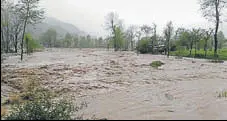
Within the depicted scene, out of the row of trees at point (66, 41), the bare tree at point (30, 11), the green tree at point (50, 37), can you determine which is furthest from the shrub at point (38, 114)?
the green tree at point (50, 37)

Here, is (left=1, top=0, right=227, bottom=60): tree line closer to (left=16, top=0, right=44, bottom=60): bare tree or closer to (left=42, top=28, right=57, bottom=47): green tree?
(left=16, top=0, right=44, bottom=60): bare tree

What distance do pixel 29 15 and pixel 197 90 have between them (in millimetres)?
29170

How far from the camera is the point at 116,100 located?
11.9 metres

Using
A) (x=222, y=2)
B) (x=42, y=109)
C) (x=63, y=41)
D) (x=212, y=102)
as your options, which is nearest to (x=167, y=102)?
(x=212, y=102)

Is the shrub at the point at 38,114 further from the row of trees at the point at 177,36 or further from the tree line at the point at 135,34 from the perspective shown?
the row of trees at the point at 177,36

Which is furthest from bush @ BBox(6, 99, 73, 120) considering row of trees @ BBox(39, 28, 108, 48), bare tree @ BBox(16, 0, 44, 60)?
row of trees @ BBox(39, 28, 108, 48)

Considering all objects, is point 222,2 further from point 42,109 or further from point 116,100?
point 42,109

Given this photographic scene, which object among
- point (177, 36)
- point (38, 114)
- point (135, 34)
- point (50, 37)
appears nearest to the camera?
point (38, 114)

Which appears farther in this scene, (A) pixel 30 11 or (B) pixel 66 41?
(B) pixel 66 41

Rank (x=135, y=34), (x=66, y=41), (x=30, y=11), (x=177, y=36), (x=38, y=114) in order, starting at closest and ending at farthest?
(x=38, y=114) < (x=30, y=11) < (x=177, y=36) < (x=135, y=34) < (x=66, y=41)

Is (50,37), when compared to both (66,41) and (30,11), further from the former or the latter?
(30,11)

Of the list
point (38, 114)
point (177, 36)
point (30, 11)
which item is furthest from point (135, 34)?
point (38, 114)

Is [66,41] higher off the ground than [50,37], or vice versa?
[50,37]

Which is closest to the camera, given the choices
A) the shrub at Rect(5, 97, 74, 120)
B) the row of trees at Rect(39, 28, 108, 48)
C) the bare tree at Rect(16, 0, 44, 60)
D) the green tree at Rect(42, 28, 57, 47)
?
Result: the shrub at Rect(5, 97, 74, 120)
